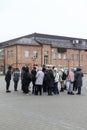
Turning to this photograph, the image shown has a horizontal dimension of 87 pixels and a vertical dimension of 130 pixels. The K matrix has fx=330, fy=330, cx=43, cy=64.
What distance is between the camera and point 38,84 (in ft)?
65.0

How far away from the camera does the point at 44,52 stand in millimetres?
89562

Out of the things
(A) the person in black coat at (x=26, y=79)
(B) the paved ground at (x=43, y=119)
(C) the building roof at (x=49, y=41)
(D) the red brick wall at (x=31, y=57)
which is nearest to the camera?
(B) the paved ground at (x=43, y=119)

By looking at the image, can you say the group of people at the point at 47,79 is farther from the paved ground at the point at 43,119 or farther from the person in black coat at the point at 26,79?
the paved ground at the point at 43,119

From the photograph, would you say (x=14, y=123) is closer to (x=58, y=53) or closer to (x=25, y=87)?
(x=25, y=87)

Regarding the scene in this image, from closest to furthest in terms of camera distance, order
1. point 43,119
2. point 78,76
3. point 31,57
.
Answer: point 43,119, point 78,76, point 31,57

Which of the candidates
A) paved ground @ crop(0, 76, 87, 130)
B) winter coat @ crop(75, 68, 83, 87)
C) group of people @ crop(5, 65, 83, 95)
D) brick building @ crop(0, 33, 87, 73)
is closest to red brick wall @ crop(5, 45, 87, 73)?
brick building @ crop(0, 33, 87, 73)

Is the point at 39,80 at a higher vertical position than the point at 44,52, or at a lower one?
lower

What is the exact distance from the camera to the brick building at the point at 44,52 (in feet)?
278

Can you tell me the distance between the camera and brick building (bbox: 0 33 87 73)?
278ft

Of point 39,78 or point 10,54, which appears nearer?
point 39,78

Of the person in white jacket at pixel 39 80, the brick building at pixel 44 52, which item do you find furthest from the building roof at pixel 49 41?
the person in white jacket at pixel 39 80

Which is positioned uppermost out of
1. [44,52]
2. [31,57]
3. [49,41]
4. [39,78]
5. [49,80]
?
[49,41]

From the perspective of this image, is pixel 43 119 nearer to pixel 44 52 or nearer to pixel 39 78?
pixel 39 78

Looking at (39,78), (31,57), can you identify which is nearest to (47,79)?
(39,78)
